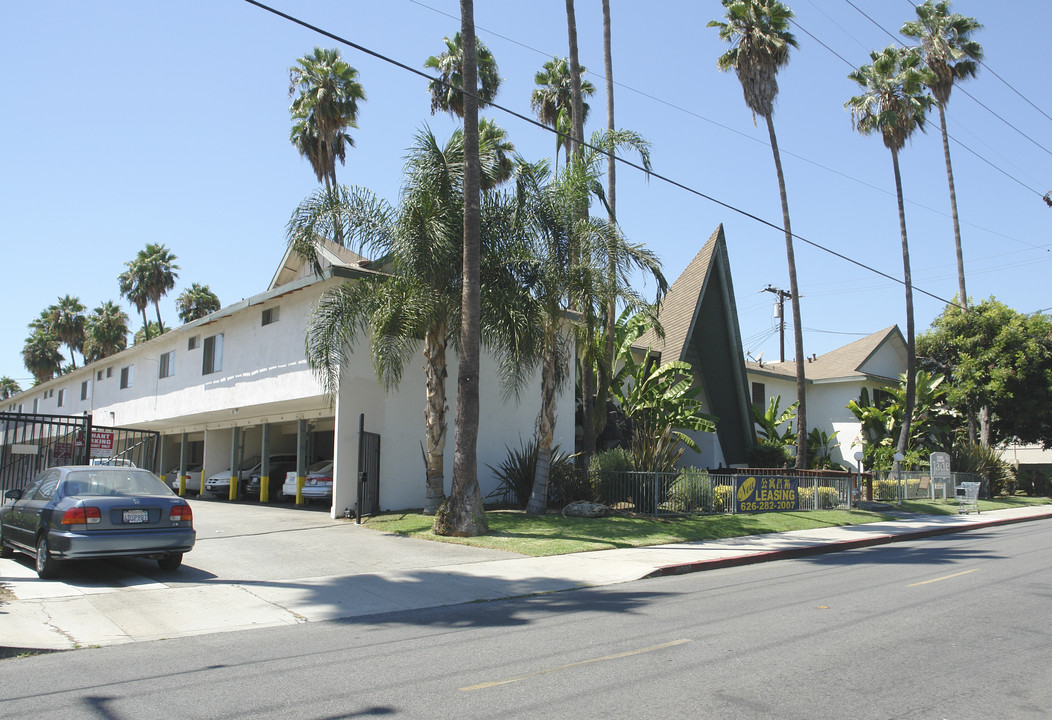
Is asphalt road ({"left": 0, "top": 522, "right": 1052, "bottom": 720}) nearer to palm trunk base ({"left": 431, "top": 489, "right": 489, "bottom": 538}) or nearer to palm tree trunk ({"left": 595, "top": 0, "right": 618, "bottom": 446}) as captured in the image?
palm trunk base ({"left": 431, "top": 489, "right": 489, "bottom": 538})

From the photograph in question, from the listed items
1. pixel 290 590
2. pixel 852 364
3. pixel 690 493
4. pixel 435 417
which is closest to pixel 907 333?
pixel 852 364

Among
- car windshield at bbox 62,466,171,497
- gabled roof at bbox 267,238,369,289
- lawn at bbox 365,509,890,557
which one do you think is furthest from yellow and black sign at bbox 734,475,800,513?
car windshield at bbox 62,466,171,497

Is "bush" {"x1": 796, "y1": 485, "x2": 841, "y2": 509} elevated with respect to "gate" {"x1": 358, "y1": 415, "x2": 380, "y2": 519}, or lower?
lower

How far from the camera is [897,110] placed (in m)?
30.6

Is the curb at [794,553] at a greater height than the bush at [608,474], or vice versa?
the bush at [608,474]

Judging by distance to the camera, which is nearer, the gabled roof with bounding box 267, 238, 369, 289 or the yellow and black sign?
the yellow and black sign

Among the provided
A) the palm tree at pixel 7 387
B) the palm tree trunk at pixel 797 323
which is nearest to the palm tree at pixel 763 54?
the palm tree trunk at pixel 797 323

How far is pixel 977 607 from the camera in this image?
349 inches

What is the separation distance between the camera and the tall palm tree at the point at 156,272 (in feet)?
164

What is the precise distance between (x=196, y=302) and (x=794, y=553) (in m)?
50.9

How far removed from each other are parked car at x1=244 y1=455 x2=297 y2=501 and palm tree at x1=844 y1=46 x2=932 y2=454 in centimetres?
2377

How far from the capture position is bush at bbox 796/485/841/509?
2248 centimetres

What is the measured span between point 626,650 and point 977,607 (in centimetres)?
482

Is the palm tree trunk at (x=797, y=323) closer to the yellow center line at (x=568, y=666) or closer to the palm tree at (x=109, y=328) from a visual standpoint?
the yellow center line at (x=568, y=666)
